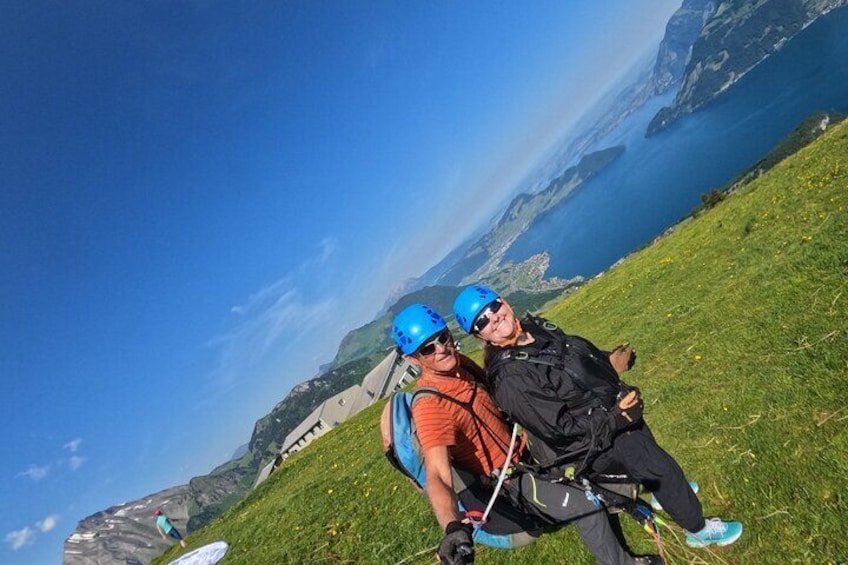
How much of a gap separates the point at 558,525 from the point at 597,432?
1.66 metres

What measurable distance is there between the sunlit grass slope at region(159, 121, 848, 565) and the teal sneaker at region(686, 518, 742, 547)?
133 millimetres

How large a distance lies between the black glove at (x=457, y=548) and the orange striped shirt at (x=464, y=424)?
1.15 meters

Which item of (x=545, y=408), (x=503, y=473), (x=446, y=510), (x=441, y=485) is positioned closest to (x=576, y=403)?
(x=545, y=408)

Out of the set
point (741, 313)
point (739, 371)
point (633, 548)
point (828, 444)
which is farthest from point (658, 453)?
point (741, 313)

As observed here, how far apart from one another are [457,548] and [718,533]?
4.39 m

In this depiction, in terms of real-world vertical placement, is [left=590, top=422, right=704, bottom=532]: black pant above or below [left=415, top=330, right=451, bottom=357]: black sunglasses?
below

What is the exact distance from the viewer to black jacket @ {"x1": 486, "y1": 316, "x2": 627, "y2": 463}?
503 cm

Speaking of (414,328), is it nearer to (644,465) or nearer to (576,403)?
(576,403)

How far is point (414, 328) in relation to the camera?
5371 millimetres

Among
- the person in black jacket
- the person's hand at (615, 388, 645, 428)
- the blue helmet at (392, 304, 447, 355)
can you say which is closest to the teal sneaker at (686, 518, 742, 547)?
the person in black jacket

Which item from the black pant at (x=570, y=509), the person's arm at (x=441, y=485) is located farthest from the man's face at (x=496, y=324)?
the black pant at (x=570, y=509)

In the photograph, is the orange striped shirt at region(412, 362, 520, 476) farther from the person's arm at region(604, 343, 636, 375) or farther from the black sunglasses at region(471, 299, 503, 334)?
the person's arm at region(604, 343, 636, 375)

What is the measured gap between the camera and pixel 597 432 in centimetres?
506

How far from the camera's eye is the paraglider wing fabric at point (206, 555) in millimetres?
16125
